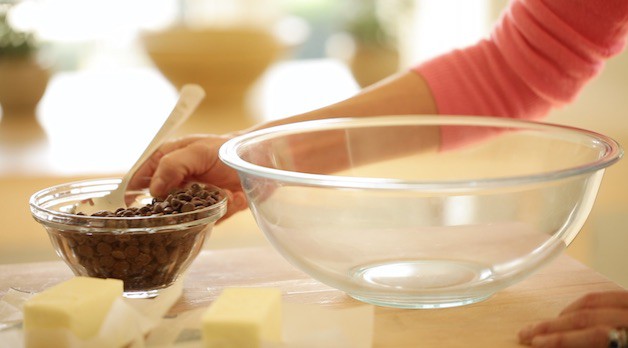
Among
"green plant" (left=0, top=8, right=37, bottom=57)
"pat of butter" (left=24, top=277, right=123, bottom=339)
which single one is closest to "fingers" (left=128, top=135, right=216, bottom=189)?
"pat of butter" (left=24, top=277, right=123, bottom=339)

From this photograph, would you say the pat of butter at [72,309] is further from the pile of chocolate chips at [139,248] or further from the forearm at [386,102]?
Answer: the forearm at [386,102]

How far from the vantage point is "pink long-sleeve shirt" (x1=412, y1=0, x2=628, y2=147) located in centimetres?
102

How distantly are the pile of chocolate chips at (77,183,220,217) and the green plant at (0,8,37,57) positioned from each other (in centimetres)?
154

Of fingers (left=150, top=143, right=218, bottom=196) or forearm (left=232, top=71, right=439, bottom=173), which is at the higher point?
forearm (left=232, top=71, right=439, bottom=173)

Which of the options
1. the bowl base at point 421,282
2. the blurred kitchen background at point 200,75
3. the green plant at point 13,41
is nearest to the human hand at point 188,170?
the bowl base at point 421,282

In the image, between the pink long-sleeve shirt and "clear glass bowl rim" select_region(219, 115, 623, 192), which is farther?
the pink long-sleeve shirt

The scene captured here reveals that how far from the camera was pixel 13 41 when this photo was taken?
2.23 m

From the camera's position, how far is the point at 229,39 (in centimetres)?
225

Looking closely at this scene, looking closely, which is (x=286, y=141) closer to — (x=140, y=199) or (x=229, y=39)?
(x=140, y=199)

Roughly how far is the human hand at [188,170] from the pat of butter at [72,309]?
0.25 meters

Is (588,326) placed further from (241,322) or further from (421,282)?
(241,322)

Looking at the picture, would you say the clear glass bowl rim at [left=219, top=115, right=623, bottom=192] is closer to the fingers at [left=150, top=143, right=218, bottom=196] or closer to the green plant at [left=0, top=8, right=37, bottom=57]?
the fingers at [left=150, top=143, right=218, bottom=196]

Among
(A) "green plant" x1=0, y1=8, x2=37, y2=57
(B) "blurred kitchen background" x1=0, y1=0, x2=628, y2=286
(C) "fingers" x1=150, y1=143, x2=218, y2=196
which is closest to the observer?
(C) "fingers" x1=150, y1=143, x2=218, y2=196

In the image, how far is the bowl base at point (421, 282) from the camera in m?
0.72
